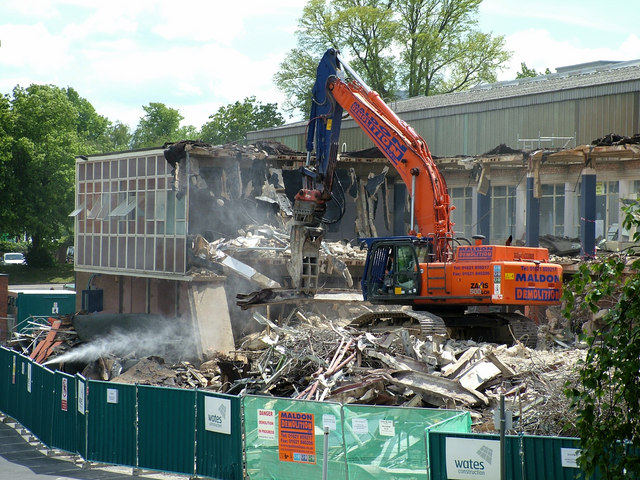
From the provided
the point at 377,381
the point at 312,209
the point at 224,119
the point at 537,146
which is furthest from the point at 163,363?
the point at 224,119

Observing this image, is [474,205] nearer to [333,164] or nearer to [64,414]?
[333,164]

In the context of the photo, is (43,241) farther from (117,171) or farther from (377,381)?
(377,381)

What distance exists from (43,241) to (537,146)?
42.0 metres

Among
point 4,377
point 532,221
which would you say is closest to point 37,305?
point 4,377

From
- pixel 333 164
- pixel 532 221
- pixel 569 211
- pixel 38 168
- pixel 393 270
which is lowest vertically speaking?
pixel 393 270

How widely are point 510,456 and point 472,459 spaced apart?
0.48 metres

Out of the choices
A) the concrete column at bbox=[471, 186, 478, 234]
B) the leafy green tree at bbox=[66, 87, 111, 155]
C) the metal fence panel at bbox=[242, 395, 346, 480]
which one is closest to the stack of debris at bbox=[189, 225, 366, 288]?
the concrete column at bbox=[471, 186, 478, 234]

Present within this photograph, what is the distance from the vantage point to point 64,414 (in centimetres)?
1753

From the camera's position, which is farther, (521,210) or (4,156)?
(4,156)

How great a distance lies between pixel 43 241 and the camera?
66.3m

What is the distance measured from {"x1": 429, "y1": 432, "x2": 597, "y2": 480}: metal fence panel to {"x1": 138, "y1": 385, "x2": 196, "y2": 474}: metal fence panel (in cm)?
492

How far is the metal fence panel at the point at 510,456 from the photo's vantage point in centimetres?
1078

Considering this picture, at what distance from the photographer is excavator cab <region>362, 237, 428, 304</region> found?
20469 mm

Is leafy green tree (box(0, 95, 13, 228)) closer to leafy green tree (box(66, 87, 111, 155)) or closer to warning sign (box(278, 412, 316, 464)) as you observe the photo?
leafy green tree (box(66, 87, 111, 155))
